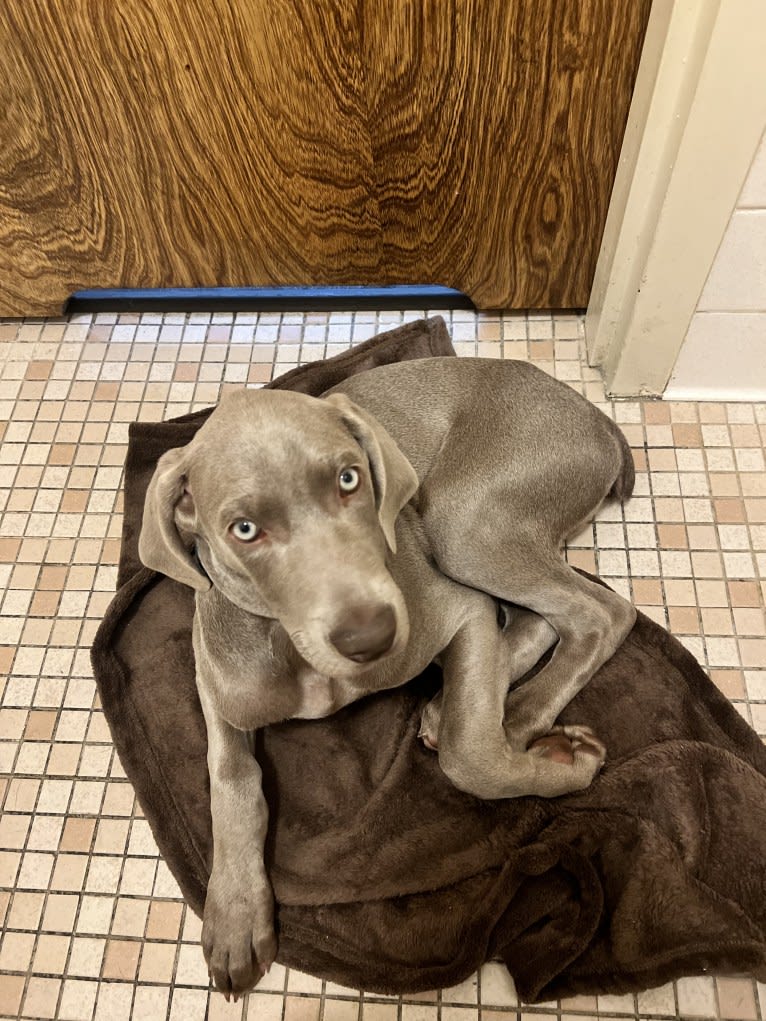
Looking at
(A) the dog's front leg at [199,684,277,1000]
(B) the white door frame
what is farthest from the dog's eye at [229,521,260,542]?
(B) the white door frame

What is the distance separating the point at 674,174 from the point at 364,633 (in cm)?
137

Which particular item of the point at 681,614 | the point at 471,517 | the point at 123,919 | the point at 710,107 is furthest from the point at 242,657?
the point at 710,107

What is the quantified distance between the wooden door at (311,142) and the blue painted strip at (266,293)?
72 millimetres

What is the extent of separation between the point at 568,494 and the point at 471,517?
273 millimetres

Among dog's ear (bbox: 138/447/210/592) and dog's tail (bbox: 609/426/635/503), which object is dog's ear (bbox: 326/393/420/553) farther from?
dog's tail (bbox: 609/426/635/503)

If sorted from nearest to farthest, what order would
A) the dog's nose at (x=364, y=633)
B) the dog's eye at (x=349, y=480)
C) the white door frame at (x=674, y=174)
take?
1. the dog's nose at (x=364, y=633)
2. the dog's eye at (x=349, y=480)
3. the white door frame at (x=674, y=174)

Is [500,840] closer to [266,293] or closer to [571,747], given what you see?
[571,747]

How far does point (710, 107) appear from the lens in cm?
192

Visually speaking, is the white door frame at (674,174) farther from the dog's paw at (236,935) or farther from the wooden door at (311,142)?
the dog's paw at (236,935)

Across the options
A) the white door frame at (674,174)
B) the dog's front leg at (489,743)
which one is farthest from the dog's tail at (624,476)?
the dog's front leg at (489,743)

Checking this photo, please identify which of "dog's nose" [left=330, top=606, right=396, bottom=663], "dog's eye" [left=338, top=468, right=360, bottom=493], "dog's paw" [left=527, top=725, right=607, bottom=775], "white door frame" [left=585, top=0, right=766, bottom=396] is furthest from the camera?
"dog's paw" [left=527, top=725, right=607, bottom=775]

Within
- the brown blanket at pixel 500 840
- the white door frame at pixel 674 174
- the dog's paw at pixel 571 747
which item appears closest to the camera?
the white door frame at pixel 674 174

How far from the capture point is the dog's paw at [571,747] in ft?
Result: 6.82

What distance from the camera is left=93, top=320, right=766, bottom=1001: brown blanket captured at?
197 centimetres
